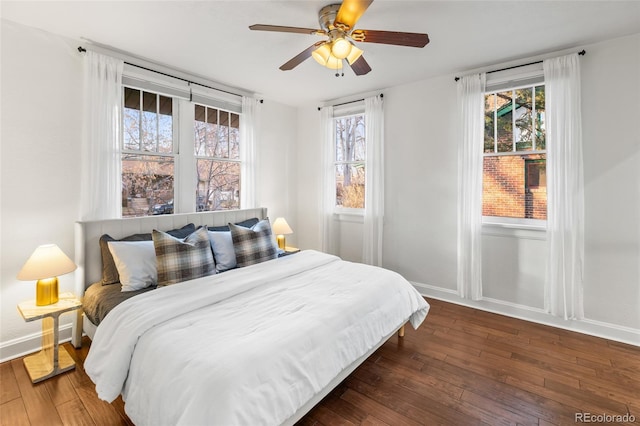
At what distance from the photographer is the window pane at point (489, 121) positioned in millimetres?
3467

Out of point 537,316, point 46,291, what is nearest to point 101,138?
point 46,291

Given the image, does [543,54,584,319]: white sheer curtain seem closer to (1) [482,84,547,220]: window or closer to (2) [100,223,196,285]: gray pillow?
(1) [482,84,547,220]: window

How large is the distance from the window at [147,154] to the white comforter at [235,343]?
1489 millimetres

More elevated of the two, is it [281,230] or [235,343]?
[281,230]

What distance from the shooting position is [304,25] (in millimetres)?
2490

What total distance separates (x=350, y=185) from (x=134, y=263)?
3.06 meters

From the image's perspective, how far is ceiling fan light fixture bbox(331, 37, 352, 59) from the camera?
2102 millimetres

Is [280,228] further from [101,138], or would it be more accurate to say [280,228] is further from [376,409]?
[376,409]

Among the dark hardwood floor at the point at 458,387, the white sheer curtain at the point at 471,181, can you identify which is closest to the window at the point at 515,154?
the white sheer curtain at the point at 471,181

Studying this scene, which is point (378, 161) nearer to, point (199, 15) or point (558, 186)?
point (558, 186)

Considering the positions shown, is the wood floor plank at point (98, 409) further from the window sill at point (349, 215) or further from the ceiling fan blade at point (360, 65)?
the window sill at point (349, 215)

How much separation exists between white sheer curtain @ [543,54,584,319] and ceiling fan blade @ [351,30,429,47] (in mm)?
1793
